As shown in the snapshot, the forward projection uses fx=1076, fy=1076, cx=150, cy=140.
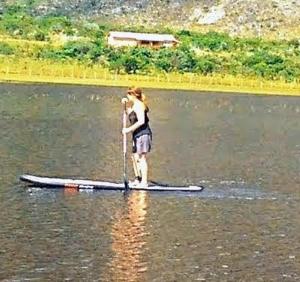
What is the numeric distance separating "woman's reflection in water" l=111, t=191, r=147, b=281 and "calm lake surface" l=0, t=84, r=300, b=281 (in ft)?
0.05

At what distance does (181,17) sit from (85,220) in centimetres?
13116

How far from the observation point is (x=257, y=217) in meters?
20.5

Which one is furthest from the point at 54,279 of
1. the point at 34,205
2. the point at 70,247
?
the point at 34,205

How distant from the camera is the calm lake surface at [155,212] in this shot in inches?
618

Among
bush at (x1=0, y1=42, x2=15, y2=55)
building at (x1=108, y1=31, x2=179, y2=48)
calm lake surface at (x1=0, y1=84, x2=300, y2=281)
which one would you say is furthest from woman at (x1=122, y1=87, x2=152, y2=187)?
building at (x1=108, y1=31, x2=179, y2=48)

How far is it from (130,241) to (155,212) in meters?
3.03

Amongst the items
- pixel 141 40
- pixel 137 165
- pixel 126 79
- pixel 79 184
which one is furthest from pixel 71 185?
pixel 141 40

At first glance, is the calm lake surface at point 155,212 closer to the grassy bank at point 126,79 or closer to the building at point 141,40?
the grassy bank at point 126,79

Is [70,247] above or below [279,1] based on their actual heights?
below

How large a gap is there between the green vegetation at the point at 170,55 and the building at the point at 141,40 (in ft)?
4.32

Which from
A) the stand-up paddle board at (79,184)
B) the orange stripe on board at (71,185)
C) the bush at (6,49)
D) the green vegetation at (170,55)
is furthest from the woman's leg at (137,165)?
the bush at (6,49)

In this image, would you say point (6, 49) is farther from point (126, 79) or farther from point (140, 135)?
point (140, 135)

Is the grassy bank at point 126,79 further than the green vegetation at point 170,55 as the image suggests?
No

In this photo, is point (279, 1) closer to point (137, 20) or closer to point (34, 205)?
point (137, 20)
